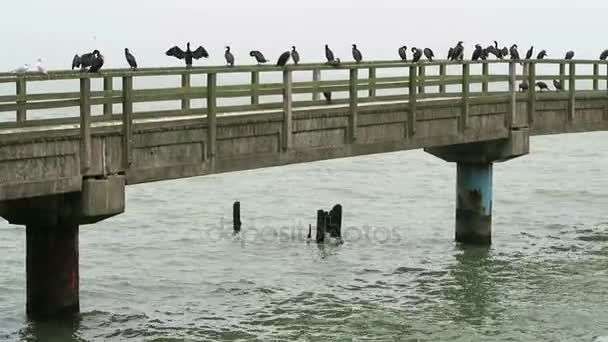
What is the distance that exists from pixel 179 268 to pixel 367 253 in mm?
4721

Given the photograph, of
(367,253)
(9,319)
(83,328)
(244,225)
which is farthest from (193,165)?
(244,225)

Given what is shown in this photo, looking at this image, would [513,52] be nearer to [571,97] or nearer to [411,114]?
[571,97]

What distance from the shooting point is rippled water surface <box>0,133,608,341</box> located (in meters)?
23.3

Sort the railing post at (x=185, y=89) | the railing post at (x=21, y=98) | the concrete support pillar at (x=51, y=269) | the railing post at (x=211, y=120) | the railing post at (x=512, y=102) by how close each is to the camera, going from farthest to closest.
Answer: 1. the railing post at (x=512, y=102)
2. the concrete support pillar at (x=51, y=269)
3. the railing post at (x=185, y=89)
4. the railing post at (x=211, y=120)
5. the railing post at (x=21, y=98)

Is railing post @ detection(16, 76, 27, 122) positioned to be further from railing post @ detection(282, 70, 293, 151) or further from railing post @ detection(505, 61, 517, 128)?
railing post @ detection(505, 61, 517, 128)

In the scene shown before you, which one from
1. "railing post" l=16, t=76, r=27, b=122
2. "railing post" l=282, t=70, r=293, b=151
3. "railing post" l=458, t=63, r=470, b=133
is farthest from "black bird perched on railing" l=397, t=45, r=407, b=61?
"railing post" l=16, t=76, r=27, b=122

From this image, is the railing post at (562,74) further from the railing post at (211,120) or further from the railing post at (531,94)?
the railing post at (211,120)

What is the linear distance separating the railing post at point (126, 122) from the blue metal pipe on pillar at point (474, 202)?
41.2 ft

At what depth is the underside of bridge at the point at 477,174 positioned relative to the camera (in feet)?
96.7

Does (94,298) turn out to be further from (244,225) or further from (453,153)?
(244,225)

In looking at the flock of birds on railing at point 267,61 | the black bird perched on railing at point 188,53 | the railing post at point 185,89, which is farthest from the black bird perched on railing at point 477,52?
the railing post at point 185,89
